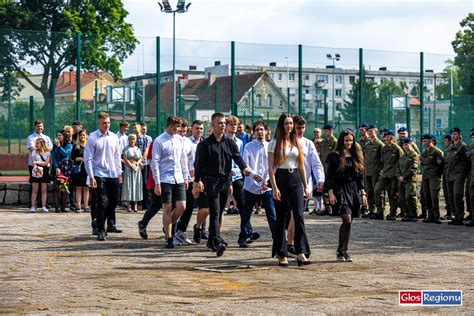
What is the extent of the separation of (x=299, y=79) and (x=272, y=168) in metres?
15.1

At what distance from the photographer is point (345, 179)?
1379 cm

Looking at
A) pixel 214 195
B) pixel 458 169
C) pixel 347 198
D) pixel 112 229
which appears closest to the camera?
pixel 347 198

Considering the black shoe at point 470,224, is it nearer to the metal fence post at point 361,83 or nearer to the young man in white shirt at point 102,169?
the young man in white shirt at point 102,169

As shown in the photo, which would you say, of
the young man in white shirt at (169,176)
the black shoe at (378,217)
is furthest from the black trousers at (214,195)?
the black shoe at (378,217)

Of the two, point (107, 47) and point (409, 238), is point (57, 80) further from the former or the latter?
point (409, 238)

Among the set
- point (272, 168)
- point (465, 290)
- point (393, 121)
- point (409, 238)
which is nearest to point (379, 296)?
point (465, 290)

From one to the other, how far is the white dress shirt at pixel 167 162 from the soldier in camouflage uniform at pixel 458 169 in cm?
711

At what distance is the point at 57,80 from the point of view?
83.7 feet

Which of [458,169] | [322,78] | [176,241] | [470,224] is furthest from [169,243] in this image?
[322,78]

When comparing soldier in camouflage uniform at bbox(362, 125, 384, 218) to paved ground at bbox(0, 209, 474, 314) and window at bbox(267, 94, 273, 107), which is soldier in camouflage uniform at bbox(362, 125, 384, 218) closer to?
paved ground at bbox(0, 209, 474, 314)

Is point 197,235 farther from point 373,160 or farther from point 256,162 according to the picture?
point 373,160

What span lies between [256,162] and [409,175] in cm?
680

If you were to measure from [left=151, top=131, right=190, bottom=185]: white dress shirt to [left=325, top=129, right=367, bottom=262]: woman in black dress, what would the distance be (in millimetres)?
2495

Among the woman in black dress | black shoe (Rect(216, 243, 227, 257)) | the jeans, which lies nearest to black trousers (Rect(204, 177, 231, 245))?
black shoe (Rect(216, 243, 227, 257))
